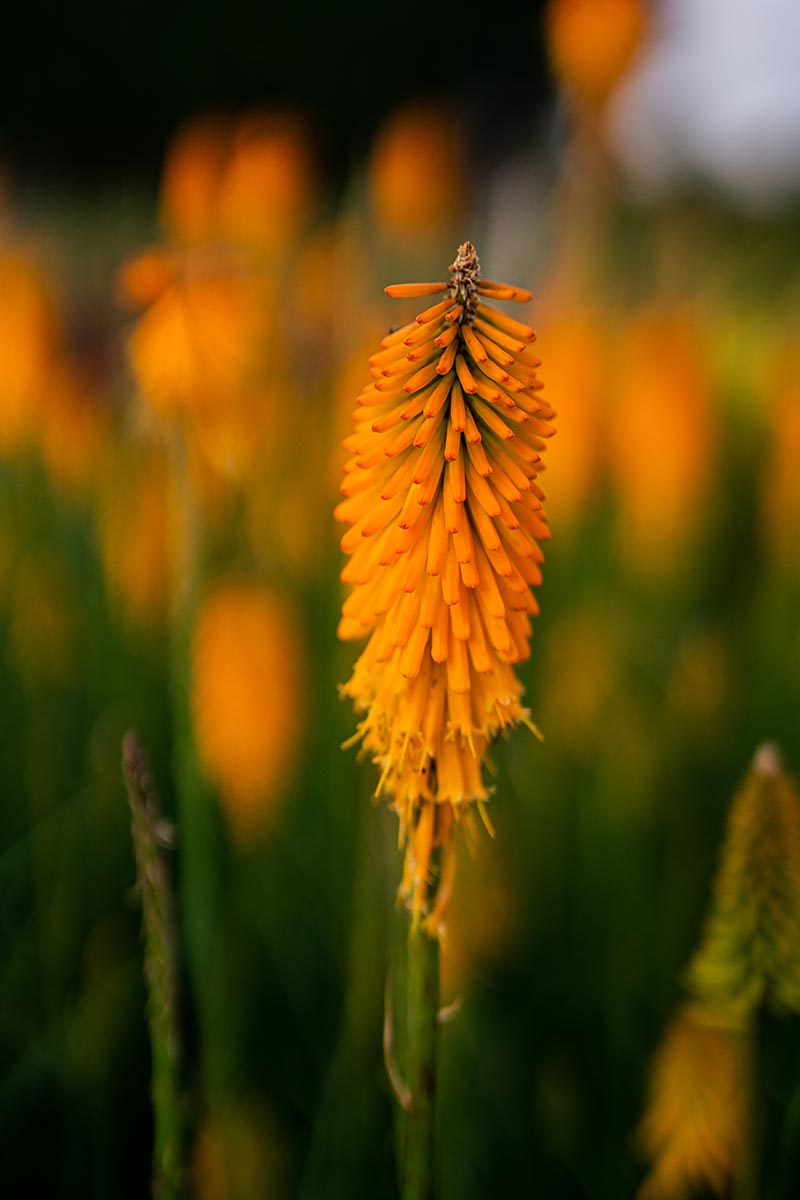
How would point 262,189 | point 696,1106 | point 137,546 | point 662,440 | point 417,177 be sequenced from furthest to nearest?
point 417,177
point 262,189
point 662,440
point 137,546
point 696,1106

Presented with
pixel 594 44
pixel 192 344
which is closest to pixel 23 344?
pixel 192 344

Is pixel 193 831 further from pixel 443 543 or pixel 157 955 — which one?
pixel 443 543

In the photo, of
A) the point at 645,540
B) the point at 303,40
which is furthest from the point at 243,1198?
the point at 303,40

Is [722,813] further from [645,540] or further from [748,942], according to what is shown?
[748,942]

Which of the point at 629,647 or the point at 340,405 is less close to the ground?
the point at 340,405

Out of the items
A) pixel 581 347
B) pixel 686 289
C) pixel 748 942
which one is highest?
pixel 686 289

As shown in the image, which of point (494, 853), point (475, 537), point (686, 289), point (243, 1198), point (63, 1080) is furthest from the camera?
point (686, 289)

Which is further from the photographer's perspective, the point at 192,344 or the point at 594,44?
the point at 594,44
